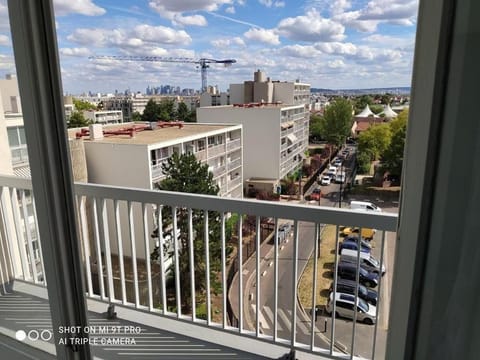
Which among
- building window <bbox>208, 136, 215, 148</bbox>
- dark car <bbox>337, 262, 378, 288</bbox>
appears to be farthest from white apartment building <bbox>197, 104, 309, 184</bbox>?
dark car <bbox>337, 262, 378, 288</bbox>

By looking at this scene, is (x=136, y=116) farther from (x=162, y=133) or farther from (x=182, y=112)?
(x=182, y=112)

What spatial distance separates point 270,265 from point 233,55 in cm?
132

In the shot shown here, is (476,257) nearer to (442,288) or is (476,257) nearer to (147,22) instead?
(442,288)

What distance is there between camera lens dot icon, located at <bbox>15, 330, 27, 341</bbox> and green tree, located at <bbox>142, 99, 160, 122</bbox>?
1.78 meters

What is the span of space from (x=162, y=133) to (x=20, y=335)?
6.06ft

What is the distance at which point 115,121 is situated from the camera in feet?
10.7

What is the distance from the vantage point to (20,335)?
145 centimetres

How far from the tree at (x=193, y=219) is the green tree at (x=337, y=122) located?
2.77 ft

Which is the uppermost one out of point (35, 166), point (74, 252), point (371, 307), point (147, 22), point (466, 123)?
point (147, 22)

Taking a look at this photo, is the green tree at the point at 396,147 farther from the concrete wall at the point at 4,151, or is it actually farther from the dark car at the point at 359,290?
the concrete wall at the point at 4,151

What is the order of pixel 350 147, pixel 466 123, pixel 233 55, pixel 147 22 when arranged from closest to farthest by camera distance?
pixel 466 123 → pixel 350 147 → pixel 233 55 → pixel 147 22

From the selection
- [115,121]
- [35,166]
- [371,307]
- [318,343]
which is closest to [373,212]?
[371,307]

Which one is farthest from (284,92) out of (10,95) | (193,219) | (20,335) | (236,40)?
(20,335)

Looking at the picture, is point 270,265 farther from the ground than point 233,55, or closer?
closer
